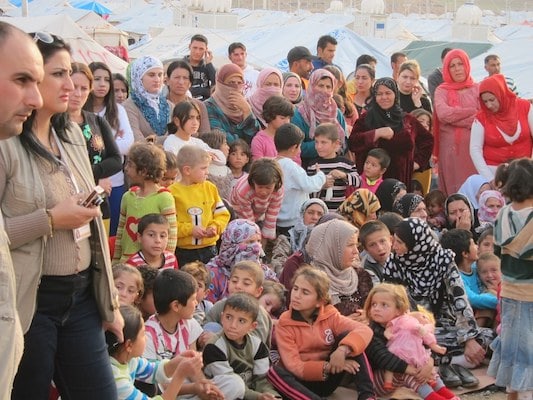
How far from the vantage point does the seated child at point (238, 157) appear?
24.5 feet

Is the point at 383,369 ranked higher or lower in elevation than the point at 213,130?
lower

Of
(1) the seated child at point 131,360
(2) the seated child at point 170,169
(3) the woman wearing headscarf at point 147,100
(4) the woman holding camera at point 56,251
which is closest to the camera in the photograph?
(4) the woman holding camera at point 56,251

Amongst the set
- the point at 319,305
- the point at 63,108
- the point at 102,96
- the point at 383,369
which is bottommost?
the point at 383,369

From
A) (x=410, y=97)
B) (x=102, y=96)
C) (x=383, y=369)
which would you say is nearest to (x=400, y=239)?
(x=383, y=369)

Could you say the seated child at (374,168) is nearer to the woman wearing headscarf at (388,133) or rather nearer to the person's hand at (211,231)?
the woman wearing headscarf at (388,133)

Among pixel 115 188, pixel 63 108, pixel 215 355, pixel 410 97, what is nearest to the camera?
pixel 63 108

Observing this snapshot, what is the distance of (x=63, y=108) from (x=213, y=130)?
4153mm

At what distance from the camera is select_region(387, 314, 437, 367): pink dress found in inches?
223

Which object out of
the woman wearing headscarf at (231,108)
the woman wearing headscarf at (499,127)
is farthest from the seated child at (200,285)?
the woman wearing headscarf at (499,127)

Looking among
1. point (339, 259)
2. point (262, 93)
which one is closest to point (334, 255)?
point (339, 259)

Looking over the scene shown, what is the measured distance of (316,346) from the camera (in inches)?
216

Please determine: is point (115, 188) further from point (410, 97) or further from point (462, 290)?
point (410, 97)

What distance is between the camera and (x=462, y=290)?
20.7 ft

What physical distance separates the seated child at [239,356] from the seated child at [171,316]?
5.8 inches
